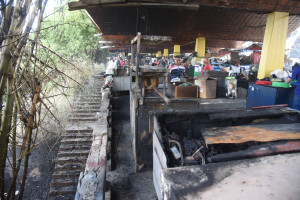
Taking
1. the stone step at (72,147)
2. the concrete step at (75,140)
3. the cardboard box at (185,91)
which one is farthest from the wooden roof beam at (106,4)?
the stone step at (72,147)

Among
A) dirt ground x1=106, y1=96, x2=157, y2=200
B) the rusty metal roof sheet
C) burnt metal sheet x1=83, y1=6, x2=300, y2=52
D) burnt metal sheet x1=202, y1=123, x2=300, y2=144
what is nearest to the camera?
burnt metal sheet x1=202, y1=123, x2=300, y2=144

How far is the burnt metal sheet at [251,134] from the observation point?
2262 millimetres

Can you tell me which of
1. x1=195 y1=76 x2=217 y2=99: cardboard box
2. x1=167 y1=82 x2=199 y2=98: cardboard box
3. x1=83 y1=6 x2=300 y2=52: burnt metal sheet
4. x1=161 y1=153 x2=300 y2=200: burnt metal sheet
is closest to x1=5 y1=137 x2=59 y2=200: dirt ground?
x1=167 y1=82 x2=199 y2=98: cardboard box

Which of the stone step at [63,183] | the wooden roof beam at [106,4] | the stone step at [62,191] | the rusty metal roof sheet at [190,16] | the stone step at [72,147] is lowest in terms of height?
the stone step at [62,191]

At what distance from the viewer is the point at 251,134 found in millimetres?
2420

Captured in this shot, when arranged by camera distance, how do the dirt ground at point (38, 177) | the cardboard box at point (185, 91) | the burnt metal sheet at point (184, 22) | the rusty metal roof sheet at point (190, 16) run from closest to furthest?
the cardboard box at point (185, 91)
the rusty metal roof sheet at point (190, 16)
the dirt ground at point (38, 177)
the burnt metal sheet at point (184, 22)

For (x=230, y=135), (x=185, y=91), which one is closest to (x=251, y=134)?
(x=230, y=135)

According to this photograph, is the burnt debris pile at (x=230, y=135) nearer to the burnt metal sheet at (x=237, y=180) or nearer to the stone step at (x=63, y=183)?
the burnt metal sheet at (x=237, y=180)

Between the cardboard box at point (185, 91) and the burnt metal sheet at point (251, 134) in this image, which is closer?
the burnt metal sheet at point (251, 134)

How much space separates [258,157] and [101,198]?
98.5 inches

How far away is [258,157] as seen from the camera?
1884mm

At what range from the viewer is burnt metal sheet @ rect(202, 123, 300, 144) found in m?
2.26

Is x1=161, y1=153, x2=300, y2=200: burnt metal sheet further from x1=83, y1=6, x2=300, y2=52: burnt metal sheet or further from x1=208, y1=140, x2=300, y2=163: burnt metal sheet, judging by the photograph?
x1=83, y1=6, x2=300, y2=52: burnt metal sheet

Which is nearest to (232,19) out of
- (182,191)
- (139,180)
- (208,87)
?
(208,87)
